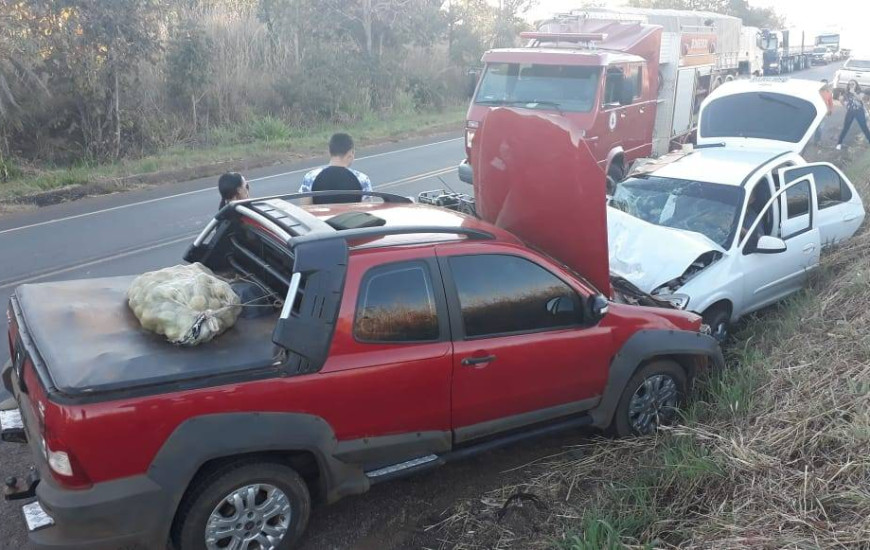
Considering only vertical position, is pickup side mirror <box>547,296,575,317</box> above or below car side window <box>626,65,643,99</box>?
below

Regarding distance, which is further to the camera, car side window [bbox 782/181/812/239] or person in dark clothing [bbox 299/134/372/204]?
car side window [bbox 782/181/812/239]

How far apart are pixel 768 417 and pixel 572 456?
121 cm

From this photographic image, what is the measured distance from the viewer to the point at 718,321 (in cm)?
663

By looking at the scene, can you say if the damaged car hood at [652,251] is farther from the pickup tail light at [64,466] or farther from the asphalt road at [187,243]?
the pickup tail light at [64,466]

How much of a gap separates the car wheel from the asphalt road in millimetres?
1949

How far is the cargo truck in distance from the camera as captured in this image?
11.3 meters

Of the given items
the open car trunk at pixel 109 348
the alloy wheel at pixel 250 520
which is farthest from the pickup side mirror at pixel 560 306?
the alloy wheel at pixel 250 520

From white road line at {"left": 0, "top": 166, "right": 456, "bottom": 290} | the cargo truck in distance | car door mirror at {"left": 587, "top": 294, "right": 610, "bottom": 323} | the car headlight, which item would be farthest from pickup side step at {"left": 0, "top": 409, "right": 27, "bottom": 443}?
the cargo truck in distance

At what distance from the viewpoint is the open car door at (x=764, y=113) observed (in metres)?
10.5

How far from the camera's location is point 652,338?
4902 millimetres

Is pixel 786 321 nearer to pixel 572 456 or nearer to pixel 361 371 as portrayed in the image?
pixel 572 456

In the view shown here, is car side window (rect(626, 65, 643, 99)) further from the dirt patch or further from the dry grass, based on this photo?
the dirt patch

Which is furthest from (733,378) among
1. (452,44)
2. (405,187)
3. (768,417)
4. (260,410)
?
(452,44)

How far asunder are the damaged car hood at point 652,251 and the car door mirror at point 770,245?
34 cm
